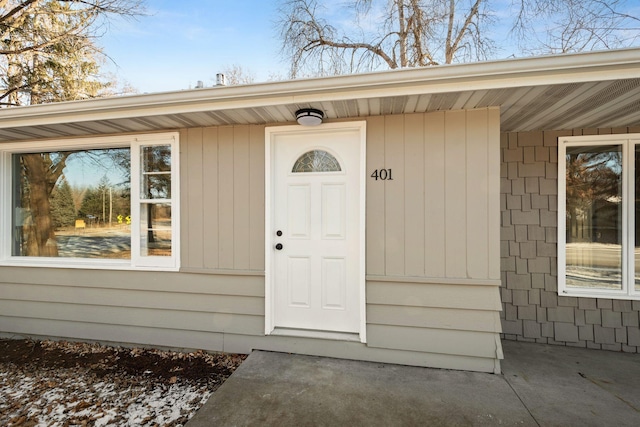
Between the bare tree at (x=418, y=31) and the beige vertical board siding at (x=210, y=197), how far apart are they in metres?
4.44

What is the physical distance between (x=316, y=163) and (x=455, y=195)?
4.05 feet

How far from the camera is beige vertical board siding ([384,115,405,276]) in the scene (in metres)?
2.49

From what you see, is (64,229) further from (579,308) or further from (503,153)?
(579,308)

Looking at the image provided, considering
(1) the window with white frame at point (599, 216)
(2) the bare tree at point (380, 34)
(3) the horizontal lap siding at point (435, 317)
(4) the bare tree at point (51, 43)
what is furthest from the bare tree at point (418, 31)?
(3) the horizontal lap siding at point (435, 317)

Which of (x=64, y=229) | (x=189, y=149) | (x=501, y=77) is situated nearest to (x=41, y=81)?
(x=64, y=229)

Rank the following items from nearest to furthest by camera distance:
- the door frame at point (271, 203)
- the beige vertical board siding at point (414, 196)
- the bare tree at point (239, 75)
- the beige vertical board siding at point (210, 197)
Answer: the beige vertical board siding at point (414, 196) < the door frame at point (271, 203) < the beige vertical board siding at point (210, 197) < the bare tree at point (239, 75)

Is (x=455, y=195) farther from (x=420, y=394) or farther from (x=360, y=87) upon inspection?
(x=420, y=394)

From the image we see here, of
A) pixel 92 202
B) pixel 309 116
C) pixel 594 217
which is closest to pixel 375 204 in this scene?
pixel 309 116

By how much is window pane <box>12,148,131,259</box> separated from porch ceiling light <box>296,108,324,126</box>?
6.58ft

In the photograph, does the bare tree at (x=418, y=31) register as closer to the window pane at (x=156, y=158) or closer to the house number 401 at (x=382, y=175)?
Result: the window pane at (x=156, y=158)

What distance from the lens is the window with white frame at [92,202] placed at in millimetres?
2963

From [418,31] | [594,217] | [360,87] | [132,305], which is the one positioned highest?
[418,31]

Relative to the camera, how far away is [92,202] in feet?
10.8

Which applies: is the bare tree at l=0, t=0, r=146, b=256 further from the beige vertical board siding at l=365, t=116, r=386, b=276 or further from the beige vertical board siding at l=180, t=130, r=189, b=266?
the beige vertical board siding at l=365, t=116, r=386, b=276
